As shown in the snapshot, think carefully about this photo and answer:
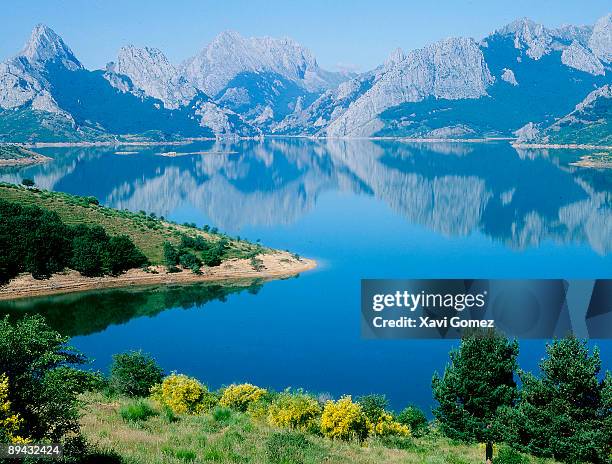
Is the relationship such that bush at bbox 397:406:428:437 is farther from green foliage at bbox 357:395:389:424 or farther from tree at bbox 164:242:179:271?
tree at bbox 164:242:179:271

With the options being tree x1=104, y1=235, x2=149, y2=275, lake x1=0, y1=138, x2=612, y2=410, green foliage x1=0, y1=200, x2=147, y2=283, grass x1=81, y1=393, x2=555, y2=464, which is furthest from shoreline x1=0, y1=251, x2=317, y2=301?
grass x1=81, y1=393, x2=555, y2=464

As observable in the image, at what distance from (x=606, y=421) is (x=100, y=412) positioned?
19491 mm

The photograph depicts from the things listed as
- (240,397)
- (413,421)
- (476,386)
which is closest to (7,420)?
(240,397)

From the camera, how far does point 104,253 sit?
242 ft

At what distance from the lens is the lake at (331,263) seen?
47.8 m

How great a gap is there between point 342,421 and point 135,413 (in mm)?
7899

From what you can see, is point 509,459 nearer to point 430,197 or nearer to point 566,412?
point 566,412

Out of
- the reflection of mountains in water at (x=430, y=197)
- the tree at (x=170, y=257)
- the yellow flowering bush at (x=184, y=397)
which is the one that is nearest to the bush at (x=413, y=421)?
the yellow flowering bush at (x=184, y=397)

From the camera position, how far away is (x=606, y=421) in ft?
74.5

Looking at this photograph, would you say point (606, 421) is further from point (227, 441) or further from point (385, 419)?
point (227, 441)

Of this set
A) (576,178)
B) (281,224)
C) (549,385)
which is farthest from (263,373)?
(576,178)

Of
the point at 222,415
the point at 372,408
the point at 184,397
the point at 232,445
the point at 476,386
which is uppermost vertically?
the point at 476,386

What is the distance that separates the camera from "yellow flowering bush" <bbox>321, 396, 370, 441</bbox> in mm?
22625

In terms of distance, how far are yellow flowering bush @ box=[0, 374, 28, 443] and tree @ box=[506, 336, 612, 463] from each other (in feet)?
61.6
